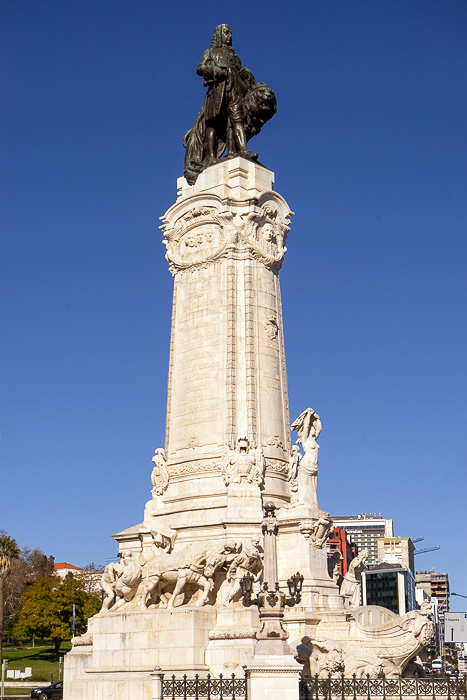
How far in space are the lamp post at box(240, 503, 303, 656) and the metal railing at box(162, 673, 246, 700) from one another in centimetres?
131

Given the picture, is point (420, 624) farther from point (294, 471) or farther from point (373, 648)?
point (294, 471)

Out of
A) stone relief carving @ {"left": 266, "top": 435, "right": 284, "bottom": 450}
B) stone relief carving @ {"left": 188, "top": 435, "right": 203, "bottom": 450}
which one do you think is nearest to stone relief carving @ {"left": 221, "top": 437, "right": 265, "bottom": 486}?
stone relief carving @ {"left": 266, "top": 435, "right": 284, "bottom": 450}

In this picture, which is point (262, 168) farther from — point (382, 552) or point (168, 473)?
point (382, 552)

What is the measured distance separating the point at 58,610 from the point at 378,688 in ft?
142

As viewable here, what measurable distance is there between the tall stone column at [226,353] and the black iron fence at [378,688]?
22.7 ft

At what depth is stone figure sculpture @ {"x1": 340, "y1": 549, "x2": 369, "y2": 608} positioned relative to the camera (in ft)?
→ 104

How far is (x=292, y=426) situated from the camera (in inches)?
1283

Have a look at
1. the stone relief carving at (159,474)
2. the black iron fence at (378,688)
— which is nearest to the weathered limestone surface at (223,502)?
the stone relief carving at (159,474)

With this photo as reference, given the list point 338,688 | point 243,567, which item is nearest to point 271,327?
point 243,567

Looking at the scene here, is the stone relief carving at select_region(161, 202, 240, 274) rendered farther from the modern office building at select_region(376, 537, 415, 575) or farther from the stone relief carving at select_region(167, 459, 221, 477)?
the modern office building at select_region(376, 537, 415, 575)

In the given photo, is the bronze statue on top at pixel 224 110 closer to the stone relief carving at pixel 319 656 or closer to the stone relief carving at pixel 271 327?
the stone relief carving at pixel 271 327

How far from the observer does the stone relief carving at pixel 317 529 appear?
30141mm

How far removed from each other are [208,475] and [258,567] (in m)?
4.08

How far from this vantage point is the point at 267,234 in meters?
33.9
